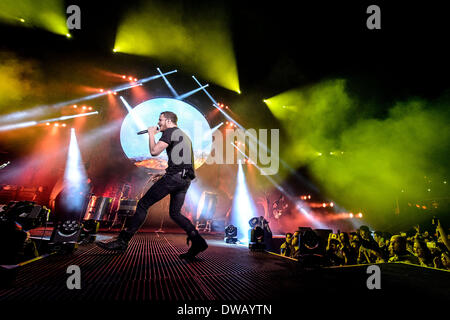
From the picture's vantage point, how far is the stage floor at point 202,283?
1.16 meters

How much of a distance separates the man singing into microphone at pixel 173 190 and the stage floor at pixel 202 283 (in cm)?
32

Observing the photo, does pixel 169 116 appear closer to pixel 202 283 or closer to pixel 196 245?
pixel 196 245

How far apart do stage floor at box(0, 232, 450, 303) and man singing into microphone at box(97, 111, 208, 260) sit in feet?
1.05

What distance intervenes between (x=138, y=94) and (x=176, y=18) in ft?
13.4

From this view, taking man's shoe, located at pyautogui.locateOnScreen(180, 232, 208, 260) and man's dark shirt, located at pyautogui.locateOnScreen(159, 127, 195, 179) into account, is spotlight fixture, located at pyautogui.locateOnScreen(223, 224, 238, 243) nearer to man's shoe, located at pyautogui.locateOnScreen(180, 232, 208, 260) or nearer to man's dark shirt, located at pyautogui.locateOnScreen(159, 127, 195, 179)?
man's shoe, located at pyautogui.locateOnScreen(180, 232, 208, 260)

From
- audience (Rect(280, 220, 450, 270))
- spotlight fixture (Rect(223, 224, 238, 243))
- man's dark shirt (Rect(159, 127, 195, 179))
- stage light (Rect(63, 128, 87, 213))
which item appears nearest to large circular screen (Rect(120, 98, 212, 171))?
stage light (Rect(63, 128, 87, 213))

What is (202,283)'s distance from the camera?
4.88 feet

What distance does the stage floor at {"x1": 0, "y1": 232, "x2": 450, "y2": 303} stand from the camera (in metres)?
1.16

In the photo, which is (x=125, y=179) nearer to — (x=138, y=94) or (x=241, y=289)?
(x=138, y=94)

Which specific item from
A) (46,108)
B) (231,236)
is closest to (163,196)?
(231,236)

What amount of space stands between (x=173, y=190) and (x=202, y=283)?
3.98ft
